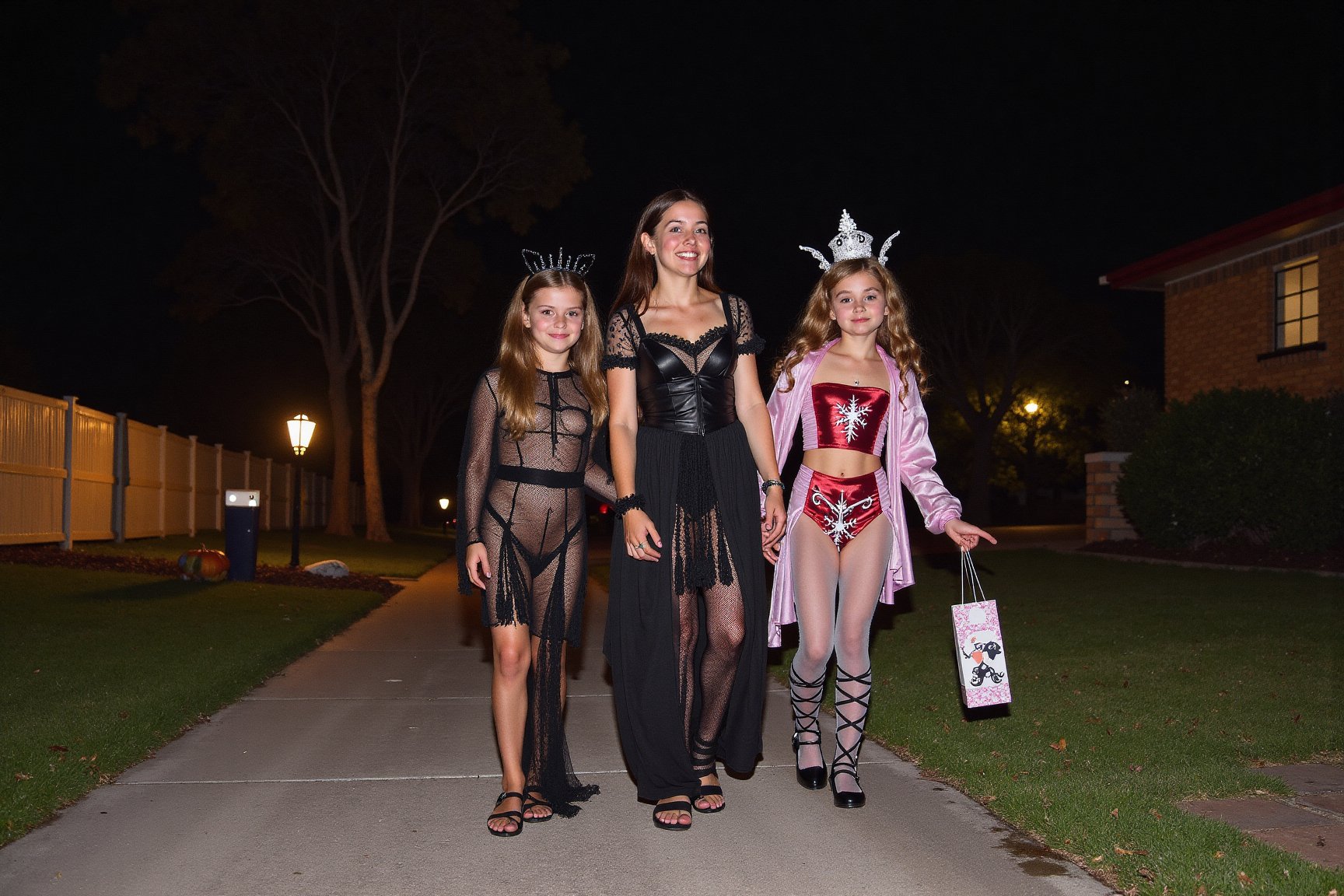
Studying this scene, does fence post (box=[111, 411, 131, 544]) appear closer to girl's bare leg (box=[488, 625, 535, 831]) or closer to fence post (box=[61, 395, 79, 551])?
fence post (box=[61, 395, 79, 551])

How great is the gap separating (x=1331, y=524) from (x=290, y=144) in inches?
881

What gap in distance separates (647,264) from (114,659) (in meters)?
5.67

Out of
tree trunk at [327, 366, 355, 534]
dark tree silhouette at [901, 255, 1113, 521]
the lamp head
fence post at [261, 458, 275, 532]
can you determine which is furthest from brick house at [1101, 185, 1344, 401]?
fence post at [261, 458, 275, 532]

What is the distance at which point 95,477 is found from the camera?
1786 centimetres

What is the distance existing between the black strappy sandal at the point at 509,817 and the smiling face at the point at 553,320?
174 cm

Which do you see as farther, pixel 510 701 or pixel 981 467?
pixel 981 467

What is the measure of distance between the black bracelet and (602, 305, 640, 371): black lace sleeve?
0.51m

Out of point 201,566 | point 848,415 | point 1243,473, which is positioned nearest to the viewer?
point 848,415

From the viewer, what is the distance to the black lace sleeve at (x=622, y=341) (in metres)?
4.59

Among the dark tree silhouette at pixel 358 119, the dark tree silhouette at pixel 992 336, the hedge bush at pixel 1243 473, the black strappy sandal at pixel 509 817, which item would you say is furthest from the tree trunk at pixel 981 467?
the black strappy sandal at pixel 509 817

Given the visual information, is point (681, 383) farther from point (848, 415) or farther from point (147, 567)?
point (147, 567)

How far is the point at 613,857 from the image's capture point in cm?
420

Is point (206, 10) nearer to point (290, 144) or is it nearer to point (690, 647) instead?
point (290, 144)

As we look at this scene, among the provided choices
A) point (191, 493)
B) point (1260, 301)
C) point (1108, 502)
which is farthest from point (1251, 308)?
point (191, 493)
